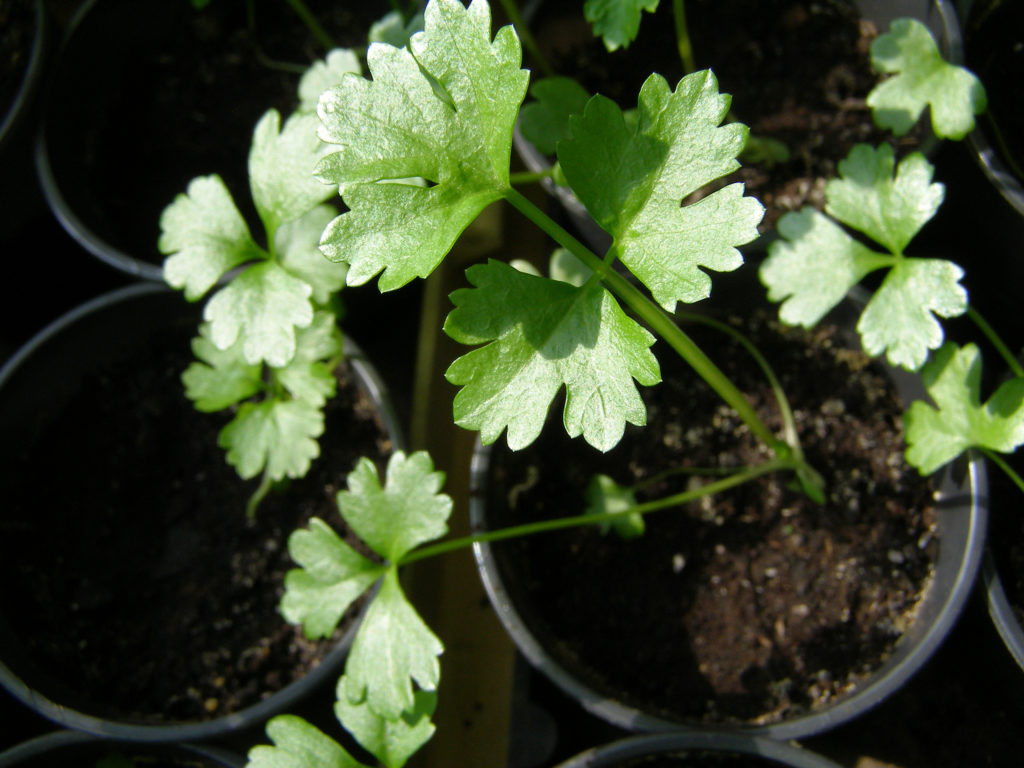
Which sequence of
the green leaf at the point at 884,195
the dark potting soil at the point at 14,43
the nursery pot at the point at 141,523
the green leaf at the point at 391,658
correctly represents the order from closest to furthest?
the green leaf at the point at 391,658 → the green leaf at the point at 884,195 → the nursery pot at the point at 141,523 → the dark potting soil at the point at 14,43

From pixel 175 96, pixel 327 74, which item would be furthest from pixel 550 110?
pixel 175 96

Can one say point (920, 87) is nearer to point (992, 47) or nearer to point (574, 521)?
point (992, 47)

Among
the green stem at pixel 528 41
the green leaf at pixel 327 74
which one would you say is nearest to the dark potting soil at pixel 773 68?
the green stem at pixel 528 41

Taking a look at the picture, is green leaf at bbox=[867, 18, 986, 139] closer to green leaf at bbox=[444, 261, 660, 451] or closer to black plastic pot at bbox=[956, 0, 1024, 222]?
black plastic pot at bbox=[956, 0, 1024, 222]

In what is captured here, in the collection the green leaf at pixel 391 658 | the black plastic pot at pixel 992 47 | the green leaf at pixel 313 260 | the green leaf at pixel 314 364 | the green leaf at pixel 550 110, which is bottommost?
the black plastic pot at pixel 992 47

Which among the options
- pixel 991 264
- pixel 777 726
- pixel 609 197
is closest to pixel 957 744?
pixel 777 726

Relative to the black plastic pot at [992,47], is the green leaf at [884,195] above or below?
above

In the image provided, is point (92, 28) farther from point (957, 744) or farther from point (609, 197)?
point (957, 744)

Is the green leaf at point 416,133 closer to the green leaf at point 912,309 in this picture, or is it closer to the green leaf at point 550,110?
the green leaf at point 550,110
